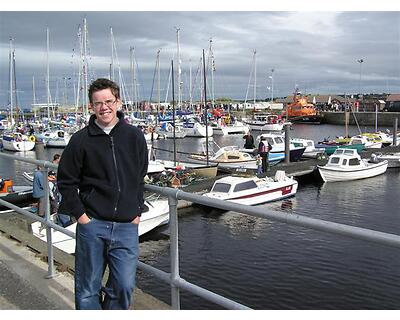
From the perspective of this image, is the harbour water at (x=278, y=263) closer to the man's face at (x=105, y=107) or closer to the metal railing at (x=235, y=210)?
the metal railing at (x=235, y=210)

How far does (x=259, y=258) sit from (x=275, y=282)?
7.03 ft

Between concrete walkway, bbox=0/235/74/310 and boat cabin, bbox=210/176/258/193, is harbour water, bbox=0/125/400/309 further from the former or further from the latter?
Result: concrete walkway, bbox=0/235/74/310

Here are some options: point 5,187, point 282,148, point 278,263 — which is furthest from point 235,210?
point 282,148

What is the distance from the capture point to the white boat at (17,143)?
4875cm

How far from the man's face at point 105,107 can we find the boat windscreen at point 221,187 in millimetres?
17719

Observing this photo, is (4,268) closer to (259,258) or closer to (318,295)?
(318,295)

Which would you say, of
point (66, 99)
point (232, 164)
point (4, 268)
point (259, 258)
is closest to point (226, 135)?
point (66, 99)

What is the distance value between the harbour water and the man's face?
6373 millimetres

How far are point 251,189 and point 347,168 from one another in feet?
33.3

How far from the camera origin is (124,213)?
9.91 ft

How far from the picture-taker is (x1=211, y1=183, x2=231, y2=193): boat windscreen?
2073 centimetres

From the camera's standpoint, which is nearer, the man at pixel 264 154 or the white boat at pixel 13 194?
the white boat at pixel 13 194

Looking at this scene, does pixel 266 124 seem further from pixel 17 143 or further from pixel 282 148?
pixel 282 148

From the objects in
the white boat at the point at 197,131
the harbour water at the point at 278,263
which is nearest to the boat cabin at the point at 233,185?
the harbour water at the point at 278,263
